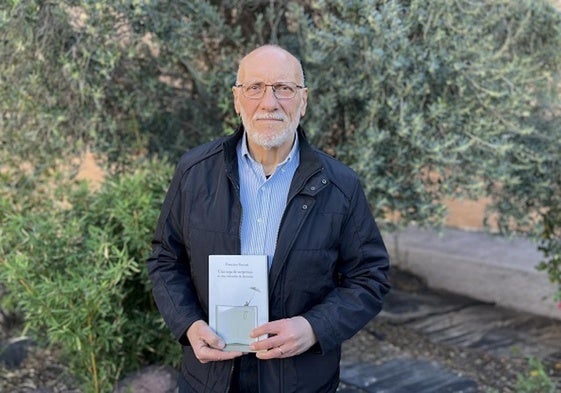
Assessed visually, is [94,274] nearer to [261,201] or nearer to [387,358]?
[261,201]

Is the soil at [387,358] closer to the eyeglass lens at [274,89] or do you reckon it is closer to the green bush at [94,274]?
the green bush at [94,274]

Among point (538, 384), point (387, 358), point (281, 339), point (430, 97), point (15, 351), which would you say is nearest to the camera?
point (281, 339)

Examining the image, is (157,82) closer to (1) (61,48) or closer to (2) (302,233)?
(1) (61,48)

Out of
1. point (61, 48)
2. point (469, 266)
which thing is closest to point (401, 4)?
point (61, 48)

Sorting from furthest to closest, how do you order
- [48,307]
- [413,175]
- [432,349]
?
1. [432,349]
2. [413,175]
3. [48,307]

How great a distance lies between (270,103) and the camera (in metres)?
2.24

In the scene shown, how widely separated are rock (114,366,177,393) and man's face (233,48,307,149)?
1.88 m

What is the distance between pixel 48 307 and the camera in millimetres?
3242

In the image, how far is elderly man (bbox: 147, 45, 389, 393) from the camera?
2.22 m

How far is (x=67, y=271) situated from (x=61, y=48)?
1.35m

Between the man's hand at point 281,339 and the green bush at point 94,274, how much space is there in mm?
1329

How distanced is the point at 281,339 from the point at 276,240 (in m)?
0.32

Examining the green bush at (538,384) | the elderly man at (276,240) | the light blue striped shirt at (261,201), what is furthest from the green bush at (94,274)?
the green bush at (538,384)

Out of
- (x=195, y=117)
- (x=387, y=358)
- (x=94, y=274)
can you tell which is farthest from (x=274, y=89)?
(x=387, y=358)
